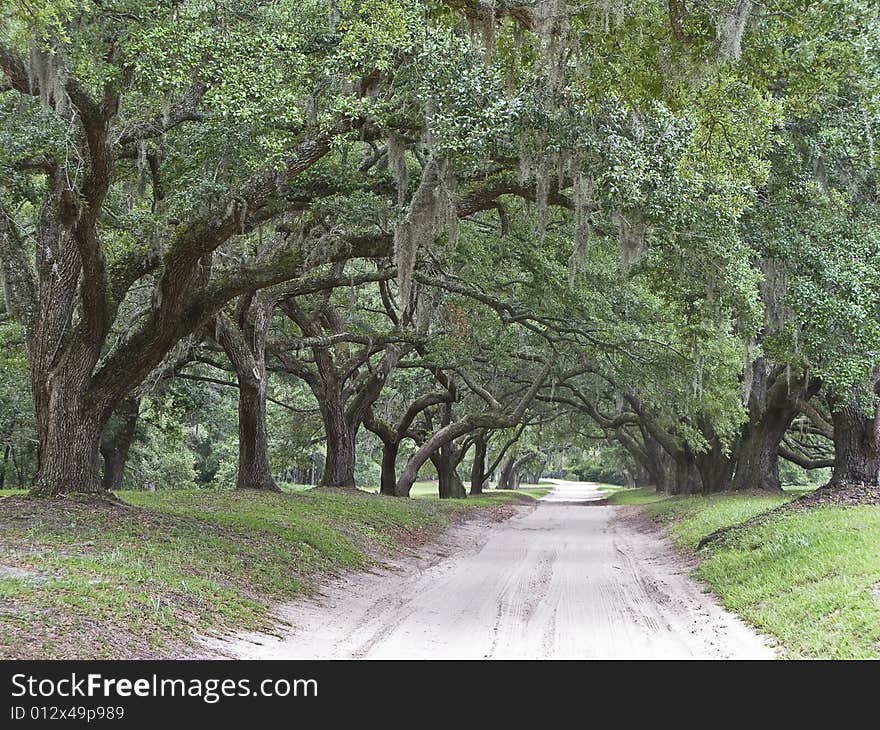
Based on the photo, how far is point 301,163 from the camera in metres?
9.53

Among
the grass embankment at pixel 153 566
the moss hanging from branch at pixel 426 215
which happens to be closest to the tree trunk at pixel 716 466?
the grass embankment at pixel 153 566

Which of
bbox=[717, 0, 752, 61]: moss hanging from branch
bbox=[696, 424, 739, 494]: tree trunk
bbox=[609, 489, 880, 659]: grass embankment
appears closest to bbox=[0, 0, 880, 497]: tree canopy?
bbox=[717, 0, 752, 61]: moss hanging from branch

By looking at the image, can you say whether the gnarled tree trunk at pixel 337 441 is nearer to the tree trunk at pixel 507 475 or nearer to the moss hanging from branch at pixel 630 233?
the moss hanging from branch at pixel 630 233

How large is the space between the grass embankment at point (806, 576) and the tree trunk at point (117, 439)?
13.6m

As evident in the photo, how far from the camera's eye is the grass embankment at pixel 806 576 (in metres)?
6.30

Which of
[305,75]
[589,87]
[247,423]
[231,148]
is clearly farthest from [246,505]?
[589,87]

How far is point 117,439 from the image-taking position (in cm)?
2066

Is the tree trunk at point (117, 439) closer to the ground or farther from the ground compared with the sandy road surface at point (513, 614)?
farther from the ground

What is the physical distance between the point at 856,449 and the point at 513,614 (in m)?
9.63

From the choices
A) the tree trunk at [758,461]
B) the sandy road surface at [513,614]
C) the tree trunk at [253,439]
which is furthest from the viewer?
the tree trunk at [758,461]

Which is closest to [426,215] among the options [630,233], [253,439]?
[630,233]

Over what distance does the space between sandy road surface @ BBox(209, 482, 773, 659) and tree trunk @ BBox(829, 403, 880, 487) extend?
370cm

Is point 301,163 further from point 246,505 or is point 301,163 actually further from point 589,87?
point 246,505

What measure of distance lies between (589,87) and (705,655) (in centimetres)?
551
